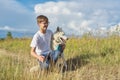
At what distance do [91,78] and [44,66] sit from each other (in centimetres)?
90

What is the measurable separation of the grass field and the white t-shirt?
32 cm

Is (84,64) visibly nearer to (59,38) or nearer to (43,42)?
(59,38)

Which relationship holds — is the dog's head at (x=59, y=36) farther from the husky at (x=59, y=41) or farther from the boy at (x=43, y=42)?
the boy at (x=43, y=42)

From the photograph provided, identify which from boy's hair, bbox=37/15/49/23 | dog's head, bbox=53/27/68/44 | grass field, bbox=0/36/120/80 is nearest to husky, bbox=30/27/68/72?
dog's head, bbox=53/27/68/44

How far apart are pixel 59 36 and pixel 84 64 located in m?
0.99

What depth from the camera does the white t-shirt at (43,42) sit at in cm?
707

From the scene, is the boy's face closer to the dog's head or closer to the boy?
the boy

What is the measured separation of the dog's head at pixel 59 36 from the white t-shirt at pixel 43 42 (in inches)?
5.6

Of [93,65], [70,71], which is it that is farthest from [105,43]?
[70,71]

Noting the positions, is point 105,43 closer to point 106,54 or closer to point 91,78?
point 106,54

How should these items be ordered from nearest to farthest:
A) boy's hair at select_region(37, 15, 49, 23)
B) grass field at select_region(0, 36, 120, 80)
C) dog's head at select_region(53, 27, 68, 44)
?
grass field at select_region(0, 36, 120, 80)
boy's hair at select_region(37, 15, 49, 23)
dog's head at select_region(53, 27, 68, 44)

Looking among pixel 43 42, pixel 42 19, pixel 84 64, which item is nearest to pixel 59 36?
pixel 43 42

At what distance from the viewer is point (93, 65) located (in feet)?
24.5

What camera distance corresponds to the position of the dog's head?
7.02 metres
